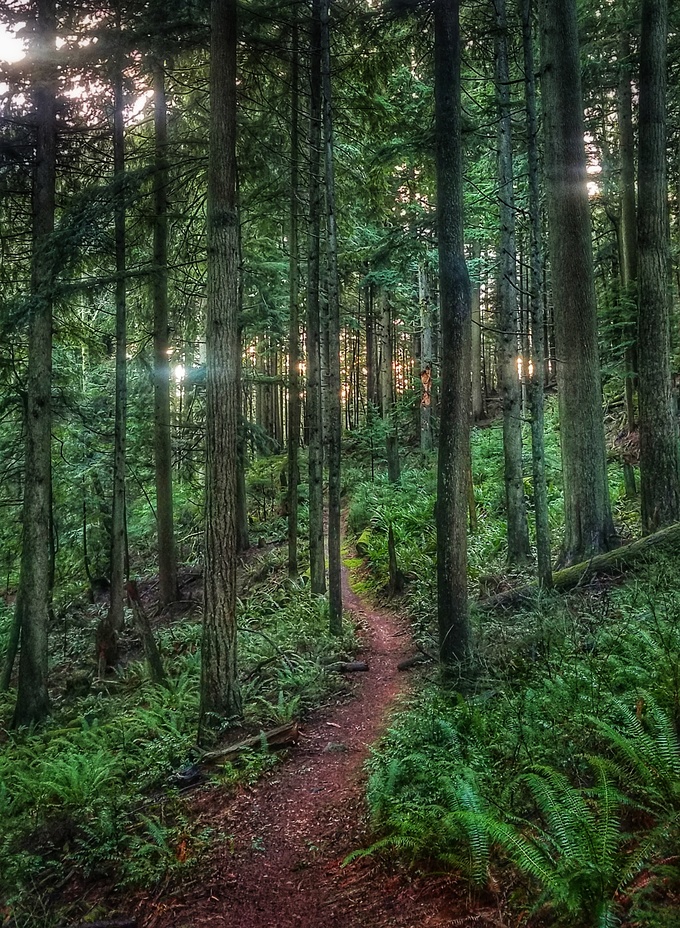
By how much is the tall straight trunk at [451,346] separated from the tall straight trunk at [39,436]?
6.76m

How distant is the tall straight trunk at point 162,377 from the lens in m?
10.9

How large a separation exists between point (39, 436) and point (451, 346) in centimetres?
727

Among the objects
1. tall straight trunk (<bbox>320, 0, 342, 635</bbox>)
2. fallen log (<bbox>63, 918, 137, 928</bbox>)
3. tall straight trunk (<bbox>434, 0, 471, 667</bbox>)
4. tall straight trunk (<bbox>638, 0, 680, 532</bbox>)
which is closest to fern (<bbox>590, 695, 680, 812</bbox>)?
tall straight trunk (<bbox>434, 0, 471, 667</bbox>)

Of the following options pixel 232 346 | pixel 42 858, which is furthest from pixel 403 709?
pixel 232 346

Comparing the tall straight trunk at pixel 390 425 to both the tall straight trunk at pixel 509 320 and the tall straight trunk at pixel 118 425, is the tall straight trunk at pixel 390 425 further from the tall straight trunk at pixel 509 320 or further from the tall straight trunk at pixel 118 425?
the tall straight trunk at pixel 118 425

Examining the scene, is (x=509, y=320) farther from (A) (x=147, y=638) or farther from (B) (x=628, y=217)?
(A) (x=147, y=638)

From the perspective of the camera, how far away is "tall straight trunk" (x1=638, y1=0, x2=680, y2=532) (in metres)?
8.03

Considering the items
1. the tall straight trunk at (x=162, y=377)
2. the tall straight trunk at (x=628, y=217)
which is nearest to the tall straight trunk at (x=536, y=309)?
the tall straight trunk at (x=628, y=217)

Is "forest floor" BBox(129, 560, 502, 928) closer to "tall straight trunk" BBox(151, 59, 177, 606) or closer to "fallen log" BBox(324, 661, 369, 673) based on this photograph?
"fallen log" BBox(324, 661, 369, 673)

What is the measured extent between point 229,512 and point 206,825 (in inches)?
122

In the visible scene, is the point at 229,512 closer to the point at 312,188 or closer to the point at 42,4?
the point at 312,188

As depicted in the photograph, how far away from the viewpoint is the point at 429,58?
887 centimetres

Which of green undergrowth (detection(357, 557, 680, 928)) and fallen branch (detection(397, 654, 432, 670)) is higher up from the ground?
green undergrowth (detection(357, 557, 680, 928))

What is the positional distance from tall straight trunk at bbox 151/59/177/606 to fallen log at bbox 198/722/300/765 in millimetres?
7052
